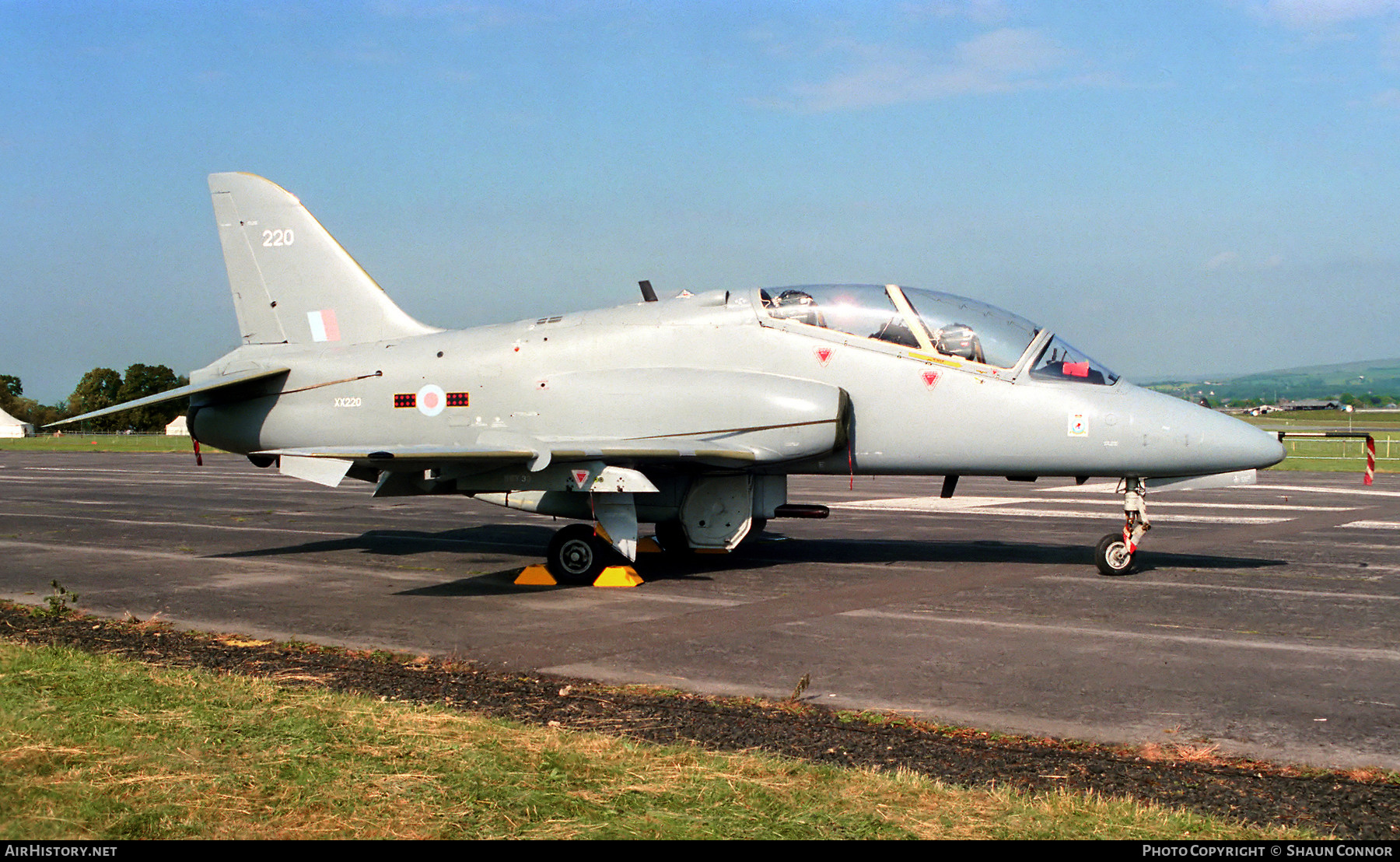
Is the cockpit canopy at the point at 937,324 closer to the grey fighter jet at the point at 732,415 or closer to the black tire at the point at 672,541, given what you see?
the grey fighter jet at the point at 732,415

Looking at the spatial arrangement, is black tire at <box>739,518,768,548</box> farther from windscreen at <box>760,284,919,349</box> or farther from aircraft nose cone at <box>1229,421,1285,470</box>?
aircraft nose cone at <box>1229,421,1285,470</box>

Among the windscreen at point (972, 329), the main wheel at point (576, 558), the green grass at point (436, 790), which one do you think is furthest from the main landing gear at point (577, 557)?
the green grass at point (436, 790)

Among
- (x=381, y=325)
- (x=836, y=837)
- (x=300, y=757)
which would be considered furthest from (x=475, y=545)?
(x=836, y=837)

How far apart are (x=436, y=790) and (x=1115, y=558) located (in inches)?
369

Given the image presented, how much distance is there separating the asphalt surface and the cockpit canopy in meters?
2.40

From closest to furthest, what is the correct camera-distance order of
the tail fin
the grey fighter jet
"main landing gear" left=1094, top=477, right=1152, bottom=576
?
the grey fighter jet, "main landing gear" left=1094, top=477, right=1152, bottom=576, the tail fin

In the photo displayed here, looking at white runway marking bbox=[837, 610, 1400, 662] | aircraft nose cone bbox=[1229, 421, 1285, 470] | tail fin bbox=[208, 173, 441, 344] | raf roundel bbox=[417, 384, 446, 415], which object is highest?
tail fin bbox=[208, 173, 441, 344]

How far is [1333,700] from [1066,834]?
3.60m

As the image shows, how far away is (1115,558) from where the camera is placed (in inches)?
480

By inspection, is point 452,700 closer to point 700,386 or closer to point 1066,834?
point 1066,834

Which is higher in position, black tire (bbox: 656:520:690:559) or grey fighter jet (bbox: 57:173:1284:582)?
grey fighter jet (bbox: 57:173:1284:582)

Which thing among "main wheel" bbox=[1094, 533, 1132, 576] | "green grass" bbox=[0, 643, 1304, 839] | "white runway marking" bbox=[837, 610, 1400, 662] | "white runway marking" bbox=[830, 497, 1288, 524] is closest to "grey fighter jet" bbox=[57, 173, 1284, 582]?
"main wheel" bbox=[1094, 533, 1132, 576]

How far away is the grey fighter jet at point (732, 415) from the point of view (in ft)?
38.3

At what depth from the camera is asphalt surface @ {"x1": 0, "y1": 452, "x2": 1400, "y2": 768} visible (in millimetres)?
7004
